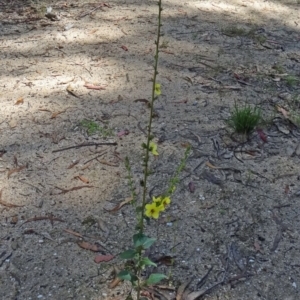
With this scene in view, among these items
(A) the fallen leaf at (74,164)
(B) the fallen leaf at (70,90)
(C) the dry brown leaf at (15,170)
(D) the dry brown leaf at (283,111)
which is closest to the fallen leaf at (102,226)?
(A) the fallen leaf at (74,164)

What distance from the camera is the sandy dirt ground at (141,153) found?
2221 mm

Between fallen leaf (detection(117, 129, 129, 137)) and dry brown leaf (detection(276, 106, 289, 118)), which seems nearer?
fallen leaf (detection(117, 129, 129, 137))

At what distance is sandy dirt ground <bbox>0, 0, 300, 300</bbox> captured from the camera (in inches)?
87.4

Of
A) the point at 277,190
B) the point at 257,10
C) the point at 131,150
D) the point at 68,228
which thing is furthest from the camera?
the point at 257,10

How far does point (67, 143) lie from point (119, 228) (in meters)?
0.84

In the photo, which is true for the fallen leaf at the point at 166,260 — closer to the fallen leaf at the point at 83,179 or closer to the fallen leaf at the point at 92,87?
the fallen leaf at the point at 83,179

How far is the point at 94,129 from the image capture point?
3.18 m

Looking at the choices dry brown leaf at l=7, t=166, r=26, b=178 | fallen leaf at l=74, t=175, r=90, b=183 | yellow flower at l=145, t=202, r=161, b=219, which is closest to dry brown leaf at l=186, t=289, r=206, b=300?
yellow flower at l=145, t=202, r=161, b=219

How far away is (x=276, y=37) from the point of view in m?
4.76

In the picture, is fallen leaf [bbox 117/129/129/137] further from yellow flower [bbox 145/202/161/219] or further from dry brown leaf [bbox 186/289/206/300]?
yellow flower [bbox 145/202/161/219]

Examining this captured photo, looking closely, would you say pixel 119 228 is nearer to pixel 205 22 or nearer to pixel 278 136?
pixel 278 136

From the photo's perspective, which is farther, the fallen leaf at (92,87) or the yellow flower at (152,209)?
the fallen leaf at (92,87)

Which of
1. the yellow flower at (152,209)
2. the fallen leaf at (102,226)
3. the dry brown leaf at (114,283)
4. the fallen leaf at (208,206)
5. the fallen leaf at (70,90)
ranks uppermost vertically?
the yellow flower at (152,209)

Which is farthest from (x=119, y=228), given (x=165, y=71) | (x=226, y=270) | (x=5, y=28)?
(x=5, y=28)
